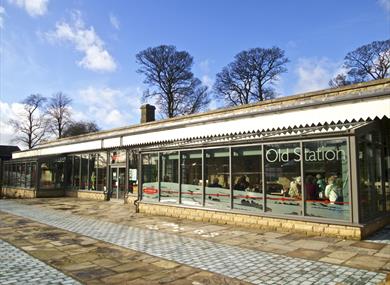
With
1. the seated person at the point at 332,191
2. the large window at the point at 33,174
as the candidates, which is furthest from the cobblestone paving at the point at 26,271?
the large window at the point at 33,174

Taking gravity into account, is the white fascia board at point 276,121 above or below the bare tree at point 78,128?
below

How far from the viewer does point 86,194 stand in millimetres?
20922

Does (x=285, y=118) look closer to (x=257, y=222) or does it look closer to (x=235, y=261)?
(x=257, y=222)

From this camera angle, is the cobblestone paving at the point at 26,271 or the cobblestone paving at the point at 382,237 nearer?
the cobblestone paving at the point at 26,271

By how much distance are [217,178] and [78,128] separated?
140 ft

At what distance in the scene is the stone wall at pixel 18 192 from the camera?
23.2m

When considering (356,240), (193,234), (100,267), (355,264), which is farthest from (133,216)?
(355,264)

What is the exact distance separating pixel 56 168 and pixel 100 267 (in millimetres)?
19239

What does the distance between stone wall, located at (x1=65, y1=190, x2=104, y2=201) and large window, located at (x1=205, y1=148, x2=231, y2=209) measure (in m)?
9.90

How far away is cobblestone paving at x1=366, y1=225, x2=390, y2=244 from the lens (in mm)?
7516

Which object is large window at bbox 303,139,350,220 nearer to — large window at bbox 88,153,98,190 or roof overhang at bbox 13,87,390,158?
roof overhang at bbox 13,87,390,158

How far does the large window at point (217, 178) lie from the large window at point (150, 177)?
2.75 metres

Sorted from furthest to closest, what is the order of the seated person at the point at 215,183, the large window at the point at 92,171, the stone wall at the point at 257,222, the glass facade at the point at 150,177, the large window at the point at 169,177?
the large window at the point at 92,171 < the glass facade at the point at 150,177 < the large window at the point at 169,177 < the seated person at the point at 215,183 < the stone wall at the point at 257,222

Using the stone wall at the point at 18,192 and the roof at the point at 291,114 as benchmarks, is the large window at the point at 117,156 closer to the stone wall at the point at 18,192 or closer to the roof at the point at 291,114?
the roof at the point at 291,114
